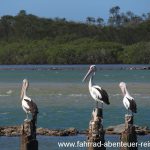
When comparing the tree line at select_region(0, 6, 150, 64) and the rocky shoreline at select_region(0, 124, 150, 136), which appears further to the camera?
the tree line at select_region(0, 6, 150, 64)

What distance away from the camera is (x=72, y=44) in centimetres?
17562

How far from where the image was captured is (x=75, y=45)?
17225 cm

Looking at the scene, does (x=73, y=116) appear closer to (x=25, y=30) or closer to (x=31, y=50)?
(x=31, y=50)

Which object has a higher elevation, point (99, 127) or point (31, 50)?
point (31, 50)

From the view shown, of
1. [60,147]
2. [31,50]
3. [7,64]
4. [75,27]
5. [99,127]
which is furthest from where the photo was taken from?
[75,27]

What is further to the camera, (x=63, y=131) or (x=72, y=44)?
(x=72, y=44)

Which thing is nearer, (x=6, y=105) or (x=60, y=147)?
(x=60, y=147)

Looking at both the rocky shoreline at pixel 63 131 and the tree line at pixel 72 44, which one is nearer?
the rocky shoreline at pixel 63 131

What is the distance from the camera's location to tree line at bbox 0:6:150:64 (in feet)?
546

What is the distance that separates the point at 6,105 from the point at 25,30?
157275 mm

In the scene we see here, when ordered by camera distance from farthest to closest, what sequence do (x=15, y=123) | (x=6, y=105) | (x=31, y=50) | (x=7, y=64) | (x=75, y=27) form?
(x=75, y=27) → (x=7, y=64) → (x=31, y=50) → (x=6, y=105) → (x=15, y=123)

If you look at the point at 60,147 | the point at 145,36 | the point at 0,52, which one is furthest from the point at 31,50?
the point at 60,147

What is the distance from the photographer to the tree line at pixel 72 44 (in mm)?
166375

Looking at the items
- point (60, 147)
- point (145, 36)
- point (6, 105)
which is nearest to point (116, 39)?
point (145, 36)
